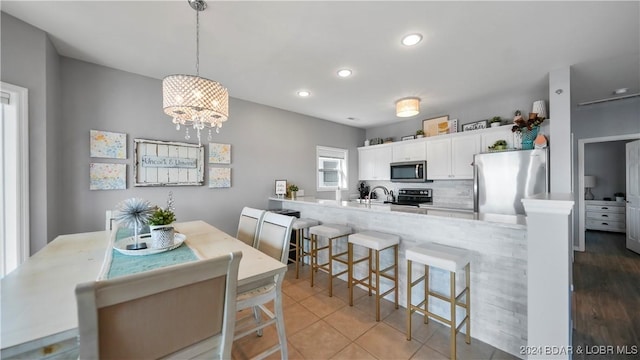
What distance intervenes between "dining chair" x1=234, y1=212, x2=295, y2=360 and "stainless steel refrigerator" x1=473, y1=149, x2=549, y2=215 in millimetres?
2918

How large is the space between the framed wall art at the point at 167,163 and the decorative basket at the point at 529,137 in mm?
4251

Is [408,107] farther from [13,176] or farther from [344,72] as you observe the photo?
[13,176]

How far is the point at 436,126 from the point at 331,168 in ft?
7.01

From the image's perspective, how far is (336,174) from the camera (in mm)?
5191

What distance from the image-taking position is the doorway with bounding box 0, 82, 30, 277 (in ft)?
5.98

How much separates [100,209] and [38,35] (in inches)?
64.0

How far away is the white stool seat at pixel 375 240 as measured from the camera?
6.95ft

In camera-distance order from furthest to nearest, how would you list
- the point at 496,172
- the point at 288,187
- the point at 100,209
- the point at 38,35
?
the point at 288,187, the point at 496,172, the point at 100,209, the point at 38,35

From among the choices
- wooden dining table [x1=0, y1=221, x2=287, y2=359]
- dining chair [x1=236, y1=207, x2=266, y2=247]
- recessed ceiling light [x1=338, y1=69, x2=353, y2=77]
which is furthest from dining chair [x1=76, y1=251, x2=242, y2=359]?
recessed ceiling light [x1=338, y1=69, x2=353, y2=77]

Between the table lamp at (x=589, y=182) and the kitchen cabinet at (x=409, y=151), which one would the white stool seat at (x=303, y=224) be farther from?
the table lamp at (x=589, y=182)

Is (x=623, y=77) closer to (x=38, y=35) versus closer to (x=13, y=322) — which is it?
(x=13, y=322)

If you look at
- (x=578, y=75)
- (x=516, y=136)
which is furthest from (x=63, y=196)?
(x=578, y=75)

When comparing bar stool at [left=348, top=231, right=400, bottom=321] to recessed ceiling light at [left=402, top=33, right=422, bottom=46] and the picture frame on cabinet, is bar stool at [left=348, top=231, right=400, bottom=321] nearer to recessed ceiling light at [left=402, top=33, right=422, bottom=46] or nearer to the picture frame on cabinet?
recessed ceiling light at [left=402, top=33, right=422, bottom=46]

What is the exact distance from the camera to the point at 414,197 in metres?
4.66
